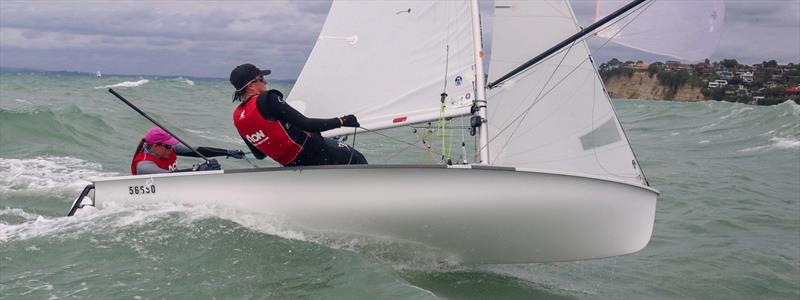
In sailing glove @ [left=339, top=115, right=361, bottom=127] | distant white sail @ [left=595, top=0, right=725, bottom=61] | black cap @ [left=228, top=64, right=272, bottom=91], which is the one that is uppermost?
distant white sail @ [left=595, top=0, right=725, bottom=61]

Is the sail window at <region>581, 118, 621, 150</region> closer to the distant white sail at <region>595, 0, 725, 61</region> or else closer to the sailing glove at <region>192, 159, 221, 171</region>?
the distant white sail at <region>595, 0, 725, 61</region>

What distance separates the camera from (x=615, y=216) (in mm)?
5316

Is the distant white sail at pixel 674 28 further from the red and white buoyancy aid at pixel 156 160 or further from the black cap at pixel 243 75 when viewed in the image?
the red and white buoyancy aid at pixel 156 160

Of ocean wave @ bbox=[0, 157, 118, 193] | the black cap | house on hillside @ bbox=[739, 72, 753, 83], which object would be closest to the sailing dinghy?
the black cap

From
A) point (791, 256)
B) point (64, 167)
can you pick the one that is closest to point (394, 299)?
point (791, 256)

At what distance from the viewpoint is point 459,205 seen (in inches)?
202

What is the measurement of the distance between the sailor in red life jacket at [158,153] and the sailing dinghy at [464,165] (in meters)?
0.40

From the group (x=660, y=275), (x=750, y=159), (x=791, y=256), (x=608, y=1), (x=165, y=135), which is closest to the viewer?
(x=608, y=1)

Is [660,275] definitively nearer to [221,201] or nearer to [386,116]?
[386,116]

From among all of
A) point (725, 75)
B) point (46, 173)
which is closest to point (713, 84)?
point (725, 75)

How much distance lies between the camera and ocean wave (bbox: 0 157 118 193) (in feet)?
27.6

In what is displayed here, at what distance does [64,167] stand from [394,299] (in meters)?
6.90

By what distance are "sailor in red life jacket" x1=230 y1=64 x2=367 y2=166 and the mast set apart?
91cm

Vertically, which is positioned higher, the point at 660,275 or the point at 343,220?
the point at 343,220
